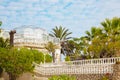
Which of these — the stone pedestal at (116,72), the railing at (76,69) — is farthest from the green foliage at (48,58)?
the stone pedestal at (116,72)

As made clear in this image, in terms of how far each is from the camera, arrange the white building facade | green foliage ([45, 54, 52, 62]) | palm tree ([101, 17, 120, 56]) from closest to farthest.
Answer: palm tree ([101, 17, 120, 56]) → green foliage ([45, 54, 52, 62]) → the white building facade

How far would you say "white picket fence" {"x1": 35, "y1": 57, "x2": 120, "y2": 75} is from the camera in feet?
84.6

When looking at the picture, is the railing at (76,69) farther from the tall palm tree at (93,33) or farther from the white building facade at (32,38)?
the white building facade at (32,38)

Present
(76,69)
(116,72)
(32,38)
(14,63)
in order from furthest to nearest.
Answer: (32,38), (76,69), (14,63), (116,72)

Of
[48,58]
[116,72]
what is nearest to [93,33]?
[48,58]

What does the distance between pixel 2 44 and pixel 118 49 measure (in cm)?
1163

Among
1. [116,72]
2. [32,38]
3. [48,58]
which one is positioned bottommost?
[116,72]

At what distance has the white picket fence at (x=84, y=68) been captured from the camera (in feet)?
84.6

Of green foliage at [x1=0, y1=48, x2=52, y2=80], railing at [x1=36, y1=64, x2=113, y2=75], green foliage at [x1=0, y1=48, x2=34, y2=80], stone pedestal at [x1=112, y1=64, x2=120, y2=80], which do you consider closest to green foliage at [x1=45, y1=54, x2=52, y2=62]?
railing at [x1=36, y1=64, x2=113, y2=75]

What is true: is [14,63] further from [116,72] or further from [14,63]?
[116,72]

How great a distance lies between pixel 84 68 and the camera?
2717cm

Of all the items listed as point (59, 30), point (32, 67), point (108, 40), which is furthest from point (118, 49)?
point (59, 30)

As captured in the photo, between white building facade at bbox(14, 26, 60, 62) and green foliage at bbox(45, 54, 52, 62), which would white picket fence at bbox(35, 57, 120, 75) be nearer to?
green foliage at bbox(45, 54, 52, 62)

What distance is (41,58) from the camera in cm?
3772
